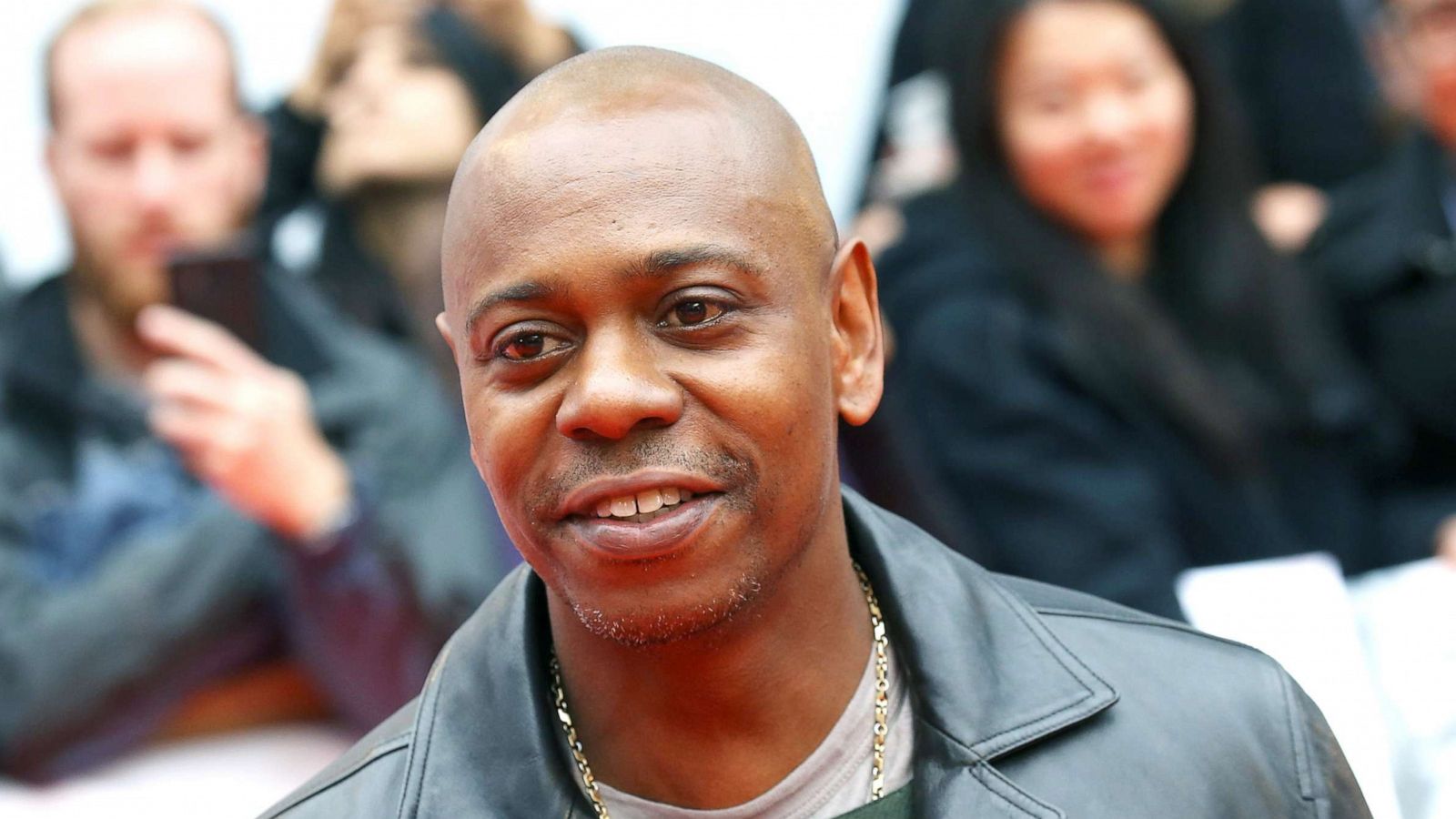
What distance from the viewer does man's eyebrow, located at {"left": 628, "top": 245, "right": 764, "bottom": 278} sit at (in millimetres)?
1924

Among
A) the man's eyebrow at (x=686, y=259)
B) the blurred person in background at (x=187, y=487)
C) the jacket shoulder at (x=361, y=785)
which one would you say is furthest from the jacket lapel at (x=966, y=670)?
the blurred person in background at (x=187, y=487)

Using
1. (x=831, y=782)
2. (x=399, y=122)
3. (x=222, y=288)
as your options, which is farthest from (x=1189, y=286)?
(x=831, y=782)

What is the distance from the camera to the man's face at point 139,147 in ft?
13.6

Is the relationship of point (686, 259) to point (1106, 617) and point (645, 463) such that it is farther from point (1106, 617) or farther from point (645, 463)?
point (1106, 617)

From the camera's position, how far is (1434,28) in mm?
4352

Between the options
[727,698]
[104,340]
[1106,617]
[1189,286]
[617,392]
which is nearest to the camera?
[617,392]

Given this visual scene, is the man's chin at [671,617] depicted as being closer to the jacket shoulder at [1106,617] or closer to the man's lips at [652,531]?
the man's lips at [652,531]

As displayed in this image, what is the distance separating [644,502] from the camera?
1.93m

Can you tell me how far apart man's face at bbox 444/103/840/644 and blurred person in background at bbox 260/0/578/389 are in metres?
2.41

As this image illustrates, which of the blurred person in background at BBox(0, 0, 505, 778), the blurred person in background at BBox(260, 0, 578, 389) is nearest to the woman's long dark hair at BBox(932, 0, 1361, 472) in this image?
the blurred person in background at BBox(260, 0, 578, 389)

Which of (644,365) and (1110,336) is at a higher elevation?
(644,365)

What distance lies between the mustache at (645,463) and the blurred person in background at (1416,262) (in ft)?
9.04

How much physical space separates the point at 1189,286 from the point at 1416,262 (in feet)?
1.84

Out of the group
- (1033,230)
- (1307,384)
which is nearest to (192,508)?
(1033,230)
